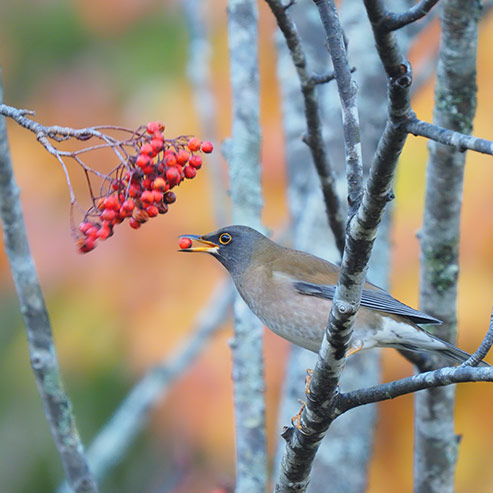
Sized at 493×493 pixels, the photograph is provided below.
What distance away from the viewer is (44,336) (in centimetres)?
359

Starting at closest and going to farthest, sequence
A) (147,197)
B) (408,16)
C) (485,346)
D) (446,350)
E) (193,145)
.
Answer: (408,16)
(485,346)
(147,197)
(193,145)
(446,350)

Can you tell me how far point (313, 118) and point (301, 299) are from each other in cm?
111

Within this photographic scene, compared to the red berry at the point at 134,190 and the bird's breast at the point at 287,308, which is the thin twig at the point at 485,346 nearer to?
the red berry at the point at 134,190

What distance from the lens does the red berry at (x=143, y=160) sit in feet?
9.07

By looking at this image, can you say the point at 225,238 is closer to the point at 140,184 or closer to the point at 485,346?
the point at 140,184

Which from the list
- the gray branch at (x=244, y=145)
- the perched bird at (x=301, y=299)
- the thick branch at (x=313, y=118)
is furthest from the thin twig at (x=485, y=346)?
the gray branch at (x=244, y=145)

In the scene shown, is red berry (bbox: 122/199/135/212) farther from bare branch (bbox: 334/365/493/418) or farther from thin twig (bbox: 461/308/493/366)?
thin twig (bbox: 461/308/493/366)

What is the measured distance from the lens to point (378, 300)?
4410 millimetres

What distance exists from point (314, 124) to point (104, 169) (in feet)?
13.9

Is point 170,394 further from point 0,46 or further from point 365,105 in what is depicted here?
point 0,46

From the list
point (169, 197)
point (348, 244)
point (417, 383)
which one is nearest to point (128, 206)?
point (169, 197)

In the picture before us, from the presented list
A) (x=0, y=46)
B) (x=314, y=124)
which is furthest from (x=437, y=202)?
(x=0, y=46)

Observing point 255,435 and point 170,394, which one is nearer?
point 255,435

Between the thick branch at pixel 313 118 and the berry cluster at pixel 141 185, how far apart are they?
100 centimetres
